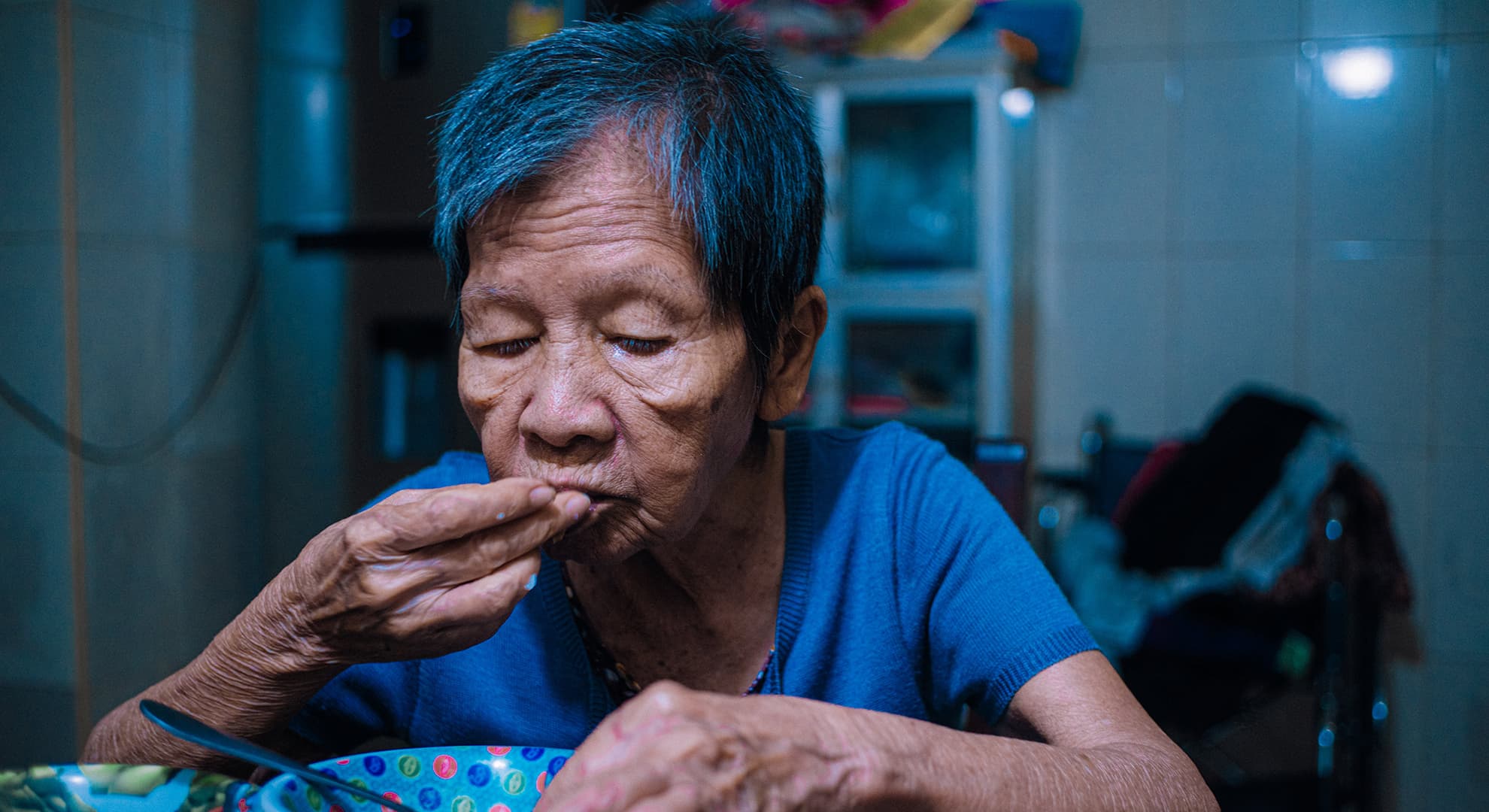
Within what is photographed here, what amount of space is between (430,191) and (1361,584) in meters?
2.33

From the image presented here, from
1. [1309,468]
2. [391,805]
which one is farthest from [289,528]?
[1309,468]

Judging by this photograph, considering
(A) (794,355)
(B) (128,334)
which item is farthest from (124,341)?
(A) (794,355)

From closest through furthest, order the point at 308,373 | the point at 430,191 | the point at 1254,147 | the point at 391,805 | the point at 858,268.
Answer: the point at 391,805 < the point at 430,191 < the point at 308,373 < the point at 1254,147 < the point at 858,268

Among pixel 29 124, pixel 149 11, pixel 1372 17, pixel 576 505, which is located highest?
pixel 1372 17

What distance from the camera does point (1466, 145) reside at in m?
2.68

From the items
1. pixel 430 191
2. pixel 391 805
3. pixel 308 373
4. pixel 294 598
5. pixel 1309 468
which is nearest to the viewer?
pixel 391 805

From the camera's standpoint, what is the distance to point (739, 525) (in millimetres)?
1004

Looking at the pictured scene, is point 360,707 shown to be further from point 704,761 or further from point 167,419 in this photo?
point 167,419

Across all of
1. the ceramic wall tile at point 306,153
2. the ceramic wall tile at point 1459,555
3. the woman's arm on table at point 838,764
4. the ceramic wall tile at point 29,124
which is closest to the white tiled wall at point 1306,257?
the ceramic wall tile at point 1459,555

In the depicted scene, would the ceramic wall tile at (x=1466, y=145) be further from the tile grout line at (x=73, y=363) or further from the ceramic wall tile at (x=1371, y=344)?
the tile grout line at (x=73, y=363)

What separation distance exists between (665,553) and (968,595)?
11.4 inches

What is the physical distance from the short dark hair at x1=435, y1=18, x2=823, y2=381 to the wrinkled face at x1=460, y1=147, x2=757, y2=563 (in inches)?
0.9

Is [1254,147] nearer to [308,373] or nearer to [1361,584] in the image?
[1361,584]

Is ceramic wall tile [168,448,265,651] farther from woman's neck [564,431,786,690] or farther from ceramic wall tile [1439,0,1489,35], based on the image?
ceramic wall tile [1439,0,1489,35]
